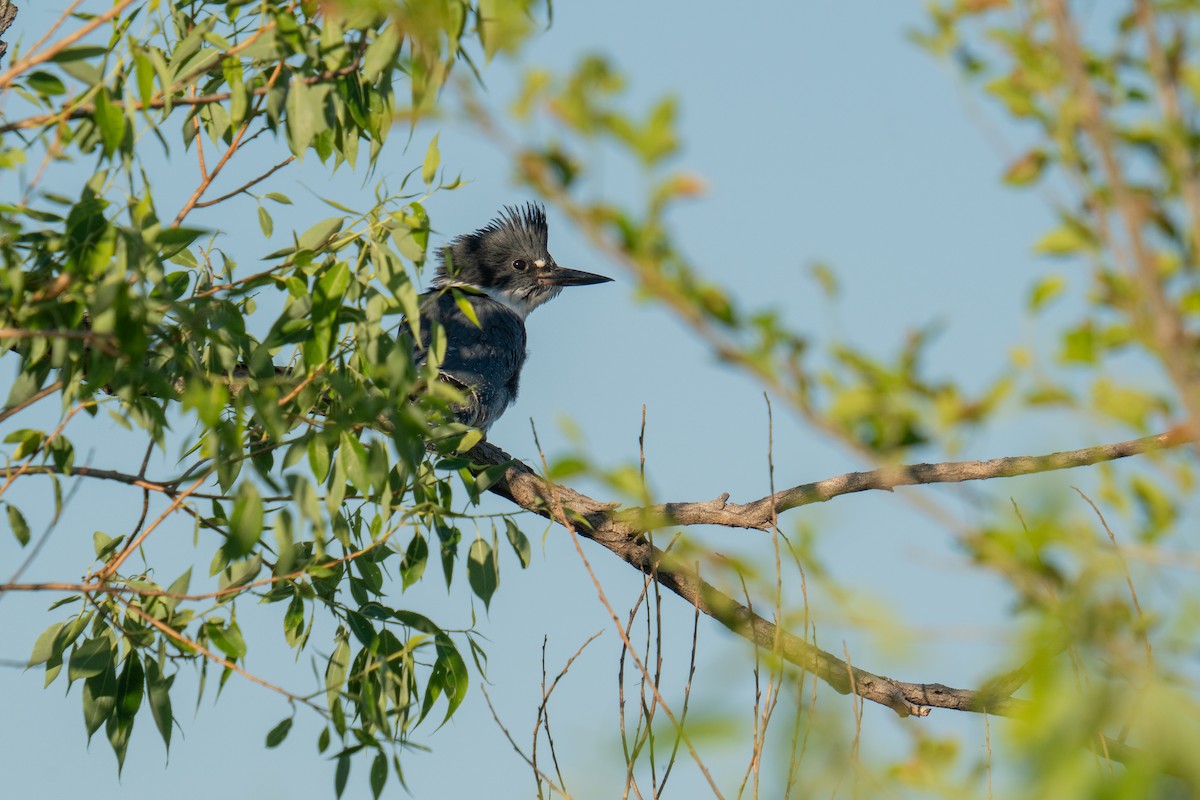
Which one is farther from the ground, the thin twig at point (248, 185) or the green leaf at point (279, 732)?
the thin twig at point (248, 185)

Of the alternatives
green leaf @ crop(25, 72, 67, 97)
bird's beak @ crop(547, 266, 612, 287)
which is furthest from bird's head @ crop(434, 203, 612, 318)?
green leaf @ crop(25, 72, 67, 97)

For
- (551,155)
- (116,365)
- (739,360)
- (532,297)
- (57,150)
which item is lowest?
(739,360)

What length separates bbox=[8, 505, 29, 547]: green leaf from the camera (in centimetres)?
300

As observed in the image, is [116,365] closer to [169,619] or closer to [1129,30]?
[169,619]

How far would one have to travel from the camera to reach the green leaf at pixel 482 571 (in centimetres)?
315

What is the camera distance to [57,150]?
7.71 ft

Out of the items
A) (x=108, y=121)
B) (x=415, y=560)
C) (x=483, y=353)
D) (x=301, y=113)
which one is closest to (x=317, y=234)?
(x=301, y=113)

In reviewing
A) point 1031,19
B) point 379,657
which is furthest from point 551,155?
point 379,657

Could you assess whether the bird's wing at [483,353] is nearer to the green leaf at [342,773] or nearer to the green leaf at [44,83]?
the green leaf at [342,773]

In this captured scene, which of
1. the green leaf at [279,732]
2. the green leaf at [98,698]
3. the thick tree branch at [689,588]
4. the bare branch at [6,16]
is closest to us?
the green leaf at [279,732]

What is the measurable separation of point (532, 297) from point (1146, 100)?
24.0 feet

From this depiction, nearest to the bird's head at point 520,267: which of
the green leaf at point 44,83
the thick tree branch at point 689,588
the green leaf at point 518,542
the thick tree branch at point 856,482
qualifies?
the thick tree branch at point 689,588

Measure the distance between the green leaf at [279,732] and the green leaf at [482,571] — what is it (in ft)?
2.03

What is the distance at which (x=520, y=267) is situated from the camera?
8.48 metres
